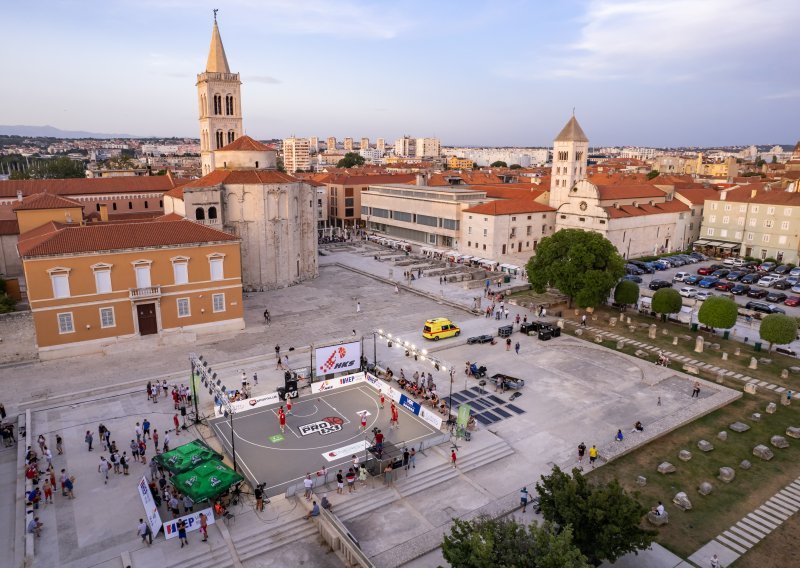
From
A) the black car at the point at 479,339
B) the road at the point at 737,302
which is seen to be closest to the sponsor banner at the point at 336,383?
the black car at the point at 479,339

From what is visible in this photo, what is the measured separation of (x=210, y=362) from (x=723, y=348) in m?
38.9

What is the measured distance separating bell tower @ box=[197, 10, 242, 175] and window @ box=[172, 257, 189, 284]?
3456 cm

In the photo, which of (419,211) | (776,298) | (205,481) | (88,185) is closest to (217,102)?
(88,185)

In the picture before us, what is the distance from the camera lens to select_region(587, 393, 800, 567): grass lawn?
70.3 feet

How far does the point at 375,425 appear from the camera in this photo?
28656 millimetres

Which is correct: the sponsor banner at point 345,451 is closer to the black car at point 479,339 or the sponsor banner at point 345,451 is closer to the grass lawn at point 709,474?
the grass lawn at point 709,474

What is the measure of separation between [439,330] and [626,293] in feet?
61.6

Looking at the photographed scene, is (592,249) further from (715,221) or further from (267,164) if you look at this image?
(715,221)

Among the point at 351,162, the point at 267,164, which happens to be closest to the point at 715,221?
the point at 267,164

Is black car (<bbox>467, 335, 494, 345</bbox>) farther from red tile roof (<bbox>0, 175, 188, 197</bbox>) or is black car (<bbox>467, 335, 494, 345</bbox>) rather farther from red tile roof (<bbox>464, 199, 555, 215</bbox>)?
red tile roof (<bbox>0, 175, 188, 197</bbox>)

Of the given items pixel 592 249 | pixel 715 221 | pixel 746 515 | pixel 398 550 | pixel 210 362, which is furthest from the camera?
pixel 715 221

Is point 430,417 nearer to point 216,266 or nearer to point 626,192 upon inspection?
point 216,266

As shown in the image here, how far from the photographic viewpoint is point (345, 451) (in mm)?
25719

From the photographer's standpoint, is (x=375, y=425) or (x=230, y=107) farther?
(x=230, y=107)
